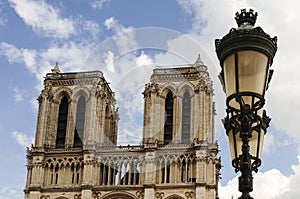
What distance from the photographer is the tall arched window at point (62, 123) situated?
175 ft

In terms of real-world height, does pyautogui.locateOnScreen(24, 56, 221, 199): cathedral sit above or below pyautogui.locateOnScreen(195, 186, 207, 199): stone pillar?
above

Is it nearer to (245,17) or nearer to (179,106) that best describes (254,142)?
(245,17)

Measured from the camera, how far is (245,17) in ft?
24.5

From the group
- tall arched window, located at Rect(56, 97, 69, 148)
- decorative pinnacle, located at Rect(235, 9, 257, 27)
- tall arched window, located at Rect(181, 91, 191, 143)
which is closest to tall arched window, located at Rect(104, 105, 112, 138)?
tall arched window, located at Rect(56, 97, 69, 148)

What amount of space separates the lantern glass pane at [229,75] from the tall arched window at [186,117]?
4422 centimetres

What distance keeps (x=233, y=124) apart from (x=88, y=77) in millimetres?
48432

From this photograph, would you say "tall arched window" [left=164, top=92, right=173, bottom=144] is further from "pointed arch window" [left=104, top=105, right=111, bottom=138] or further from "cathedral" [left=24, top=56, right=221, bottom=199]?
"pointed arch window" [left=104, top=105, right=111, bottom=138]

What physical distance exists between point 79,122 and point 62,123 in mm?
1641

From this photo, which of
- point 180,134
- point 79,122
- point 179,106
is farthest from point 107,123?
point 180,134

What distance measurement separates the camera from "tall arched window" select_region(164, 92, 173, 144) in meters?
51.7

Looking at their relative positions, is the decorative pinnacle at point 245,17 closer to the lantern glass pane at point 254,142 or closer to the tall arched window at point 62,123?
the lantern glass pane at point 254,142

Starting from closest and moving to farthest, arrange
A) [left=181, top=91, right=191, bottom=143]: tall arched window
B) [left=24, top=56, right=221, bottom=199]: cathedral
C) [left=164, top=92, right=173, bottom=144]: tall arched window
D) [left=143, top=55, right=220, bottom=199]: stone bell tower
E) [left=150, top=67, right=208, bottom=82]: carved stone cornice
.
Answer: [left=143, top=55, right=220, bottom=199]: stone bell tower, [left=24, top=56, right=221, bottom=199]: cathedral, [left=181, top=91, right=191, bottom=143]: tall arched window, [left=164, top=92, right=173, bottom=144]: tall arched window, [left=150, top=67, right=208, bottom=82]: carved stone cornice

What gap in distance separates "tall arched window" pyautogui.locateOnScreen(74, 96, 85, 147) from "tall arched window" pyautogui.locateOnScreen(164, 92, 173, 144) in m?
7.11

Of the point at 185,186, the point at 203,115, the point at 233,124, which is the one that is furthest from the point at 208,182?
the point at 233,124
